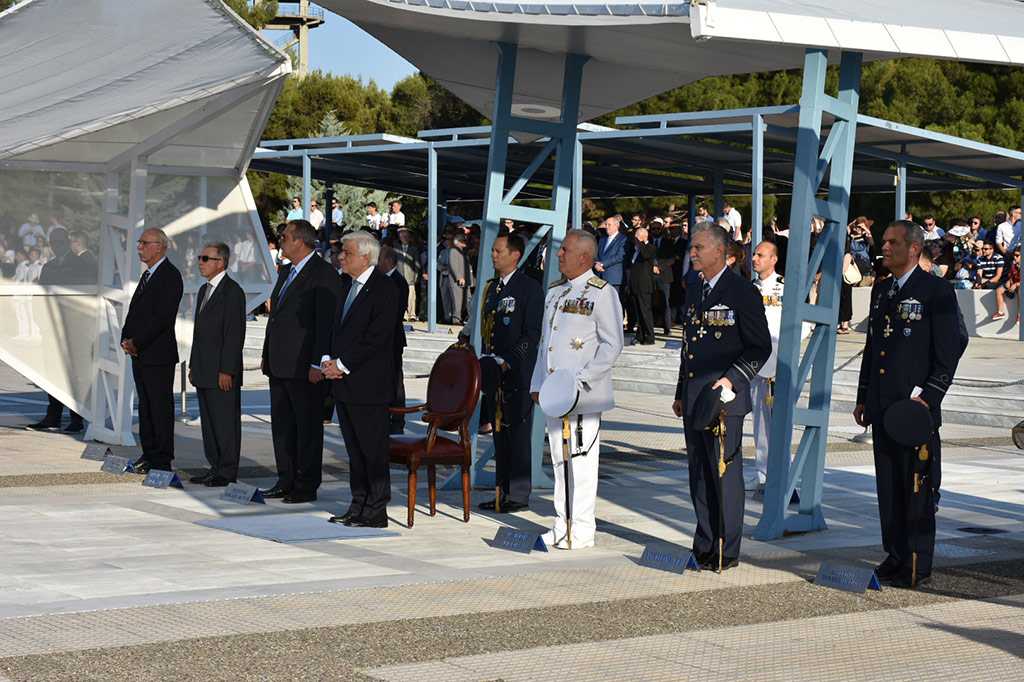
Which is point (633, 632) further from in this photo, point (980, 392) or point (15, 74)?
point (980, 392)

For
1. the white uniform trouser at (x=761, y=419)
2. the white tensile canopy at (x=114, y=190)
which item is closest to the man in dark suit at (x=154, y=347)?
the white tensile canopy at (x=114, y=190)

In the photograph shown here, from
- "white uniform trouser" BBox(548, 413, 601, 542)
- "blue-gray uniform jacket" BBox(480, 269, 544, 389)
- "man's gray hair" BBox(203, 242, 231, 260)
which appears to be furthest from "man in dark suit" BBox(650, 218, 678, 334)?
"white uniform trouser" BBox(548, 413, 601, 542)

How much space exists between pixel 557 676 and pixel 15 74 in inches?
368

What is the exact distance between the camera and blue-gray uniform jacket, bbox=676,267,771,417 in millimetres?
7449

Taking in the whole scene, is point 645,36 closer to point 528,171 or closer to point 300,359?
point 528,171

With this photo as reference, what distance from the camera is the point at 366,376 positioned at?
852 centimetres

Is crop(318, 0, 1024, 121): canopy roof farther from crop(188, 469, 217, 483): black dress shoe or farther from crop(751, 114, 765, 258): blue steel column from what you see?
crop(751, 114, 765, 258): blue steel column

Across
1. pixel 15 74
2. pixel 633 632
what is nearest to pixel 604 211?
pixel 15 74

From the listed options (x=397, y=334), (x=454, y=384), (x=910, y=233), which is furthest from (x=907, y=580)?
(x=397, y=334)

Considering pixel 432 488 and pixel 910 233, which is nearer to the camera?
pixel 910 233

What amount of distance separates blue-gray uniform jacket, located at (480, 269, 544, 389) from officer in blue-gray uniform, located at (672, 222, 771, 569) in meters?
1.96

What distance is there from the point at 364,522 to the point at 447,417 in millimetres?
839

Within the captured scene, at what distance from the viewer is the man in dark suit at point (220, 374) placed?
33.6 feet

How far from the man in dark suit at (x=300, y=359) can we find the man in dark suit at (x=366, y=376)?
1011 mm
